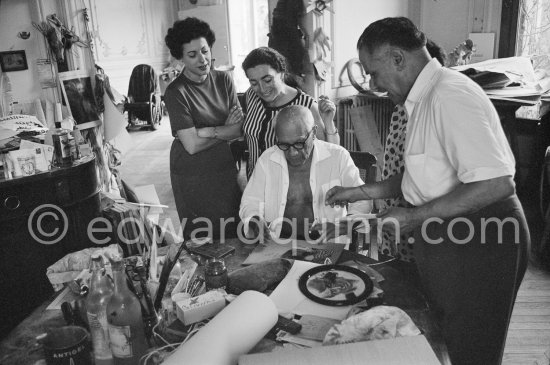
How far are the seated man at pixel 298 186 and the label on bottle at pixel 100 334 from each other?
105 centimetres

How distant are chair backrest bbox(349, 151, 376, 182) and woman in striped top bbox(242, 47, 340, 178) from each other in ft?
0.49

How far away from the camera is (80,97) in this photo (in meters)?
3.87

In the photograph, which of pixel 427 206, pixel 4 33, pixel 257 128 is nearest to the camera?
pixel 427 206

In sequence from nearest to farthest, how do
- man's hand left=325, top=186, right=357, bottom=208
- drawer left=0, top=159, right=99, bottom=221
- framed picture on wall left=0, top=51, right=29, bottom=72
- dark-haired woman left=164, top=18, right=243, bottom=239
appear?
1. man's hand left=325, top=186, right=357, bottom=208
2. dark-haired woman left=164, top=18, right=243, bottom=239
3. drawer left=0, top=159, right=99, bottom=221
4. framed picture on wall left=0, top=51, right=29, bottom=72

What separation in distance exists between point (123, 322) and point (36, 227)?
79.8 inches

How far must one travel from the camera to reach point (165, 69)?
10484 millimetres

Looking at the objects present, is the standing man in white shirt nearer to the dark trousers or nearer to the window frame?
the dark trousers

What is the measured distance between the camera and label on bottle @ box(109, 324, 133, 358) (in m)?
1.21

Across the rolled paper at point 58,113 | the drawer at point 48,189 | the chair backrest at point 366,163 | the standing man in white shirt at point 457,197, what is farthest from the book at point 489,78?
the rolled paper at point 58,113

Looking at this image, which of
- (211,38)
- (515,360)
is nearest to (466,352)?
(515,360)

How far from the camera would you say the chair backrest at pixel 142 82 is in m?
8.52

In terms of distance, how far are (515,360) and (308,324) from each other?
158 centimetres

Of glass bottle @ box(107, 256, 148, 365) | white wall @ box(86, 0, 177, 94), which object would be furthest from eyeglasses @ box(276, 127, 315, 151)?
white wall @ box(86, 0, 177, 94)

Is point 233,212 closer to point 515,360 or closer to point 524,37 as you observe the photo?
point 515,360
